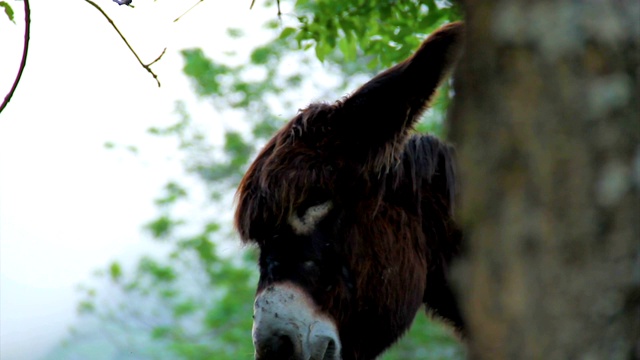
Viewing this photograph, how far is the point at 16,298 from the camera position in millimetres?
16297

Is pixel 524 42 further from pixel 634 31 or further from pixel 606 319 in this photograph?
pixel 606 319

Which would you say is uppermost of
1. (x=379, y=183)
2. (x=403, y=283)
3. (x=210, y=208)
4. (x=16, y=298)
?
(x=379, y=183)

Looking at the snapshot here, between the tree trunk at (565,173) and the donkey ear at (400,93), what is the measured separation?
2037 millimetres

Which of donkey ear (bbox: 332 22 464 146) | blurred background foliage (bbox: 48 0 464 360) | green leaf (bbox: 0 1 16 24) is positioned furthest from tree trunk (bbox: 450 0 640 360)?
blurred background foliage (bbox: 48 0 464 360)

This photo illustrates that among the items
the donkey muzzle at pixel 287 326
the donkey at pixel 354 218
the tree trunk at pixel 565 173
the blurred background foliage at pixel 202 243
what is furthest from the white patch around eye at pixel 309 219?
the blurred background foliage at pixel 202 243

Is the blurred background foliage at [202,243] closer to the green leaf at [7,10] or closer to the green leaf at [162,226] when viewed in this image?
the green leaf at [162,226]

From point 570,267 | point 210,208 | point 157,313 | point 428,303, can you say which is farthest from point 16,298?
point 570,267

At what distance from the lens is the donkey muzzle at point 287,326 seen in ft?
10.1

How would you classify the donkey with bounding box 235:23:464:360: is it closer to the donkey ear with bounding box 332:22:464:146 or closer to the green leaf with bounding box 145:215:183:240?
the donkey ear with bounding box 332:22:464:146

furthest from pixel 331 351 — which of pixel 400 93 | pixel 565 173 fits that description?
pixel 565 173

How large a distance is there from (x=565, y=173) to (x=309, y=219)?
231 centimetres

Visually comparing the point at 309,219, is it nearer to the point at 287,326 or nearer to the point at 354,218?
the point at 354,218

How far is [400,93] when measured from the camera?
3369mm

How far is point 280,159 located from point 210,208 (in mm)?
10548
